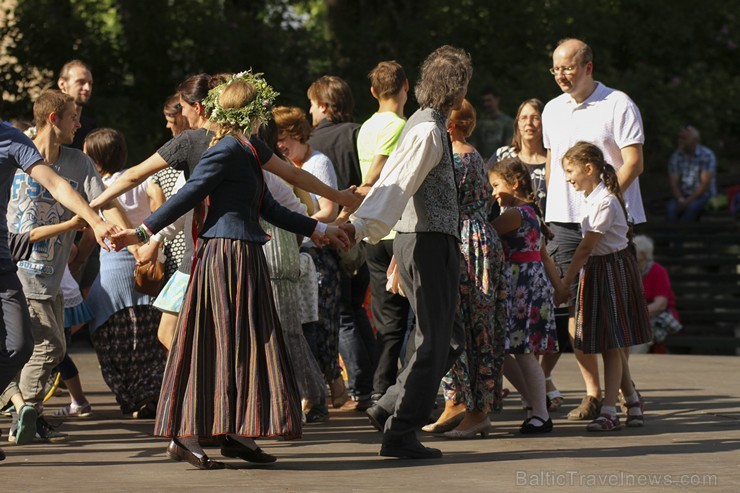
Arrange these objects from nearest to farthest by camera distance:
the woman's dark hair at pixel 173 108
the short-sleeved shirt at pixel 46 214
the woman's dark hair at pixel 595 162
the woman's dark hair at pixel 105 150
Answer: the short-sleeved shirt at pixel 46 214 → the woman's dark hair at pixel 595 162 → the woman's dark hair at pixel 173 108 → the woman's dark hair at pixel 105 150

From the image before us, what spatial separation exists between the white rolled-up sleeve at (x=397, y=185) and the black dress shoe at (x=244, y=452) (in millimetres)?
1175

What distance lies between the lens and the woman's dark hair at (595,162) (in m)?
8.39

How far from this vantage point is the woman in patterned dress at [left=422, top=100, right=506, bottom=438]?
7797 millimetres

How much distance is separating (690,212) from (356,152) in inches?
381

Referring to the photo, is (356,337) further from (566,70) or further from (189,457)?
(189,457)

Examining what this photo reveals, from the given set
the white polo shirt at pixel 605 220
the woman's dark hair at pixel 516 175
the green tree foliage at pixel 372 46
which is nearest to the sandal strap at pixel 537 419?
the white polo shirt at pixel 605 220

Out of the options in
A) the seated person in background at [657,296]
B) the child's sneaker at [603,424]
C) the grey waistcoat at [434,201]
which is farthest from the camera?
the seated person in background at [657,296]

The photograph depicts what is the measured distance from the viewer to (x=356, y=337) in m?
9.69

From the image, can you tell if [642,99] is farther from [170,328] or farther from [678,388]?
[170,328]

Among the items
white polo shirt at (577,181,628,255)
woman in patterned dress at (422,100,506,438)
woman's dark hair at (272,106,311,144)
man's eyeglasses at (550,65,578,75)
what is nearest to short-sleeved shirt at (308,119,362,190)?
woman's dark hair at (272,106,311,144)

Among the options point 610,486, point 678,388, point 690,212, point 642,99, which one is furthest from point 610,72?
point 610,486

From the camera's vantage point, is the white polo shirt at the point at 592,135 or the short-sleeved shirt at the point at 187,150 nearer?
the short-sleeved shirt at the point at 187,150

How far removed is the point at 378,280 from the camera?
875 centimetres

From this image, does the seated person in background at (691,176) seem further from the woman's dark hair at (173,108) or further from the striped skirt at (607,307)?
the woman's dark hair at (173,108)
